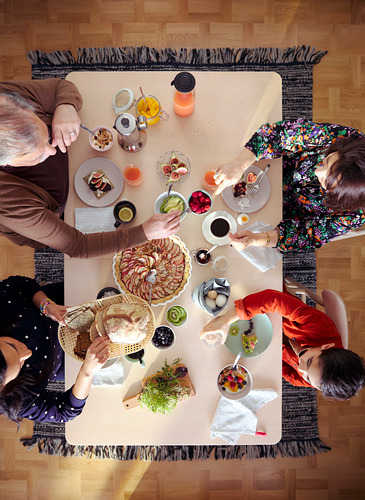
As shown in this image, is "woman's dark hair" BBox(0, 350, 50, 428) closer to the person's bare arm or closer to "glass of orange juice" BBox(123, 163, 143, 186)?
the person's bare arm

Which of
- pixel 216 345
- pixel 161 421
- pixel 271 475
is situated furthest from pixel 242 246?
pixel 271 475

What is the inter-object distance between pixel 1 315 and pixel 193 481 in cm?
178

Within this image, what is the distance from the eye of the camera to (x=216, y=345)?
5.50 feet

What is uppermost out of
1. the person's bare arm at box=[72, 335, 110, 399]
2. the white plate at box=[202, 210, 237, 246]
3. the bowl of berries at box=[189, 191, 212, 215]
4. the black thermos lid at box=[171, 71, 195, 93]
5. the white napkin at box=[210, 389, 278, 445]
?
the black thermos lid at box=[171, 71, 195, 93]

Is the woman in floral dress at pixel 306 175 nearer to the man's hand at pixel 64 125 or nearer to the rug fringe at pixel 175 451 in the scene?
the man's hand at pixel 64 125

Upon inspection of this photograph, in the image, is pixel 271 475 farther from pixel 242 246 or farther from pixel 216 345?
pixel 242 246

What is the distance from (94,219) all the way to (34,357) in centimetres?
65

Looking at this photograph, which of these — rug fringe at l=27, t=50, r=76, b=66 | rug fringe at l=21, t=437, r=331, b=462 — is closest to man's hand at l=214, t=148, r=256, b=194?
rug fringe at l=27, t=50, r=76, b=66

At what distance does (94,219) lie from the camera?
1.66 meters

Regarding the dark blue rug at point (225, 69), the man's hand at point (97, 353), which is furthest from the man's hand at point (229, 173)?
the dark blue rug at point (225, 69)

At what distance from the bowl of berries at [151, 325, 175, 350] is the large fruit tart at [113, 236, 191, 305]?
0.16 m

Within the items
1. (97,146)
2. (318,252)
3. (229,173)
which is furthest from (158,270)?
(318,252)

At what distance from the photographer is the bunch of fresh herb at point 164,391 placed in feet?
5.19

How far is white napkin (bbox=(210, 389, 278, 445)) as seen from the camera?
1667mm
